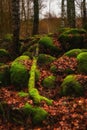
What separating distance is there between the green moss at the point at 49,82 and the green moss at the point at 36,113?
2.32 m

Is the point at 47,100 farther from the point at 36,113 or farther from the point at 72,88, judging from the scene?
the point at 72,88

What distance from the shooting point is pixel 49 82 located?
11.3 meters

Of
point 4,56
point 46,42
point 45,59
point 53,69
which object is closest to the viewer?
point 53,69

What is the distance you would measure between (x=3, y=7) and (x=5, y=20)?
1.17 metres

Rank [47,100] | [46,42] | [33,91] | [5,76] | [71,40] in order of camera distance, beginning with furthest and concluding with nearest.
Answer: [46,42]
[71,40]
[5,76]
[33,91]
[47,100]

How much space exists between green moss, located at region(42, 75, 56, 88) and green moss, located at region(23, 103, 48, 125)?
232 cm

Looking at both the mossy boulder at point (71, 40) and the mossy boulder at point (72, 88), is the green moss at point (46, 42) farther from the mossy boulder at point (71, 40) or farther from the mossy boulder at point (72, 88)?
the mossy boulder at point (72, 88)

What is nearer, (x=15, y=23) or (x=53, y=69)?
(x=53, y=69)

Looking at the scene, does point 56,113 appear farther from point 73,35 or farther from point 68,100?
point 73,35

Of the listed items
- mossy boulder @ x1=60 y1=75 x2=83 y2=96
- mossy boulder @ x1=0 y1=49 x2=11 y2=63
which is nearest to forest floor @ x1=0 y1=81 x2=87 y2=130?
mossy boulder @ x1=60 y1=75 x2=83 y2=96

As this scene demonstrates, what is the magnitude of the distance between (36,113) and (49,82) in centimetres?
277

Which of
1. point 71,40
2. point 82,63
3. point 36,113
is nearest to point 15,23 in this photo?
point 71,40

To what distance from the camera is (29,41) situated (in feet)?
55.8

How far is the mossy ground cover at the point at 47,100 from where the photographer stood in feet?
27.2
